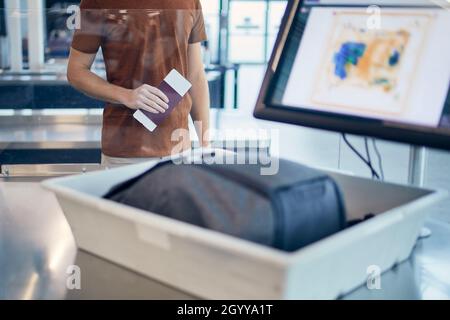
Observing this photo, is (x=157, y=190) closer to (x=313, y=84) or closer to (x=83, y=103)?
(x=313, y=84)

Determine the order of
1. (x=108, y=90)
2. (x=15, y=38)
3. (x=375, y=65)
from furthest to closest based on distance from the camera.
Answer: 1. (x=15, y=38)
2. (x=108, y=90)
3. (x=375, y=65)

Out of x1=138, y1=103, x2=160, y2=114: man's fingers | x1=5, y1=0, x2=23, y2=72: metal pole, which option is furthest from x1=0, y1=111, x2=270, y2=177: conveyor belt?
x1=5, y1=0, x2=23, y2=72: metal pole

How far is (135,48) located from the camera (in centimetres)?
139

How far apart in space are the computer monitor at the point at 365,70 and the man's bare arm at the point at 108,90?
0.56 metres

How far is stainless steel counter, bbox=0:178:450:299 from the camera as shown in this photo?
0.61 meters

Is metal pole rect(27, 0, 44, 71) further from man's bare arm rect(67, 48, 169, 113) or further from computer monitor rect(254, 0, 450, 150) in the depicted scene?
computer monitor rect(254, 0, 450, 150)

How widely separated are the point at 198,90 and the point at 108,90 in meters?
0.27

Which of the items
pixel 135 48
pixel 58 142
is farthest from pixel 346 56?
pixel 58 142

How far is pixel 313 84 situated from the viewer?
74 centimetres

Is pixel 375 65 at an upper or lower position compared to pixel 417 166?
upper

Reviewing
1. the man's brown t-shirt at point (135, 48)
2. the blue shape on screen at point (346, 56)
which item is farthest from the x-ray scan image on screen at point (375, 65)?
the man's brown t-shirt at point (135, 48)

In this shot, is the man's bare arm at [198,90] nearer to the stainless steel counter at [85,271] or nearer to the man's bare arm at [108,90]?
the man's bare arm at [108,90]

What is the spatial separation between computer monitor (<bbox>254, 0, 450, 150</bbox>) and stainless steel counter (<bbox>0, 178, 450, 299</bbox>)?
0.54ft

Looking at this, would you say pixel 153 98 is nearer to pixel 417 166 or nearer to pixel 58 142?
pixel 417 166
